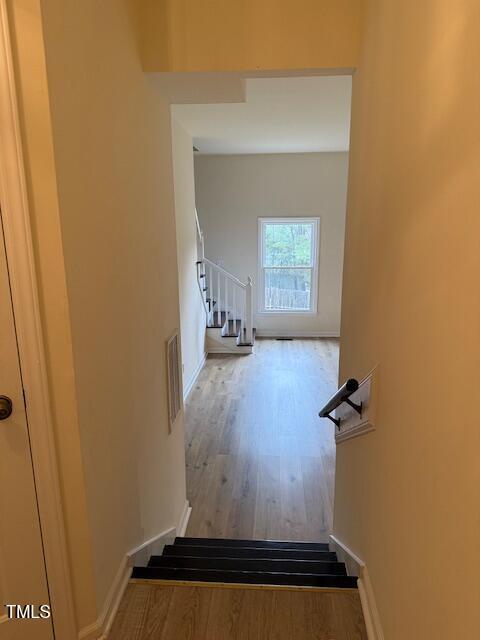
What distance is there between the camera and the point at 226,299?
25.4 feet

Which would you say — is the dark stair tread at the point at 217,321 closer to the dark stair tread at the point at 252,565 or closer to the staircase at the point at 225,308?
the staircase at the point at 225,308

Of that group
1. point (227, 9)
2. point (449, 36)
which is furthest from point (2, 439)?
point (227, 9)

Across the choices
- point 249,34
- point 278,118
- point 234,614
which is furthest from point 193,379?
point 249,34

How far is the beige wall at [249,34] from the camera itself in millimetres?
2037

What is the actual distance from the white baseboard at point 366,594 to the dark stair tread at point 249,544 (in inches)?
28.8

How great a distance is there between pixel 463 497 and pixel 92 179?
1449mm

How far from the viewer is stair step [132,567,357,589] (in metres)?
1.96

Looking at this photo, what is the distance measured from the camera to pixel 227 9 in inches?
80.8

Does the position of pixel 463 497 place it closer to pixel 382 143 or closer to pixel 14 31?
pixel 382 143

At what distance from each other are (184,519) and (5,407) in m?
2.27

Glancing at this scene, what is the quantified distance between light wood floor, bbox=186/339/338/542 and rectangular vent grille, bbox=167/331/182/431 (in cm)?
100

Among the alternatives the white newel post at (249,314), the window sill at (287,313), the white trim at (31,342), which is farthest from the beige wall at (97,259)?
the window sill at (287,313)

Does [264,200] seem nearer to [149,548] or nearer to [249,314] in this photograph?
[249,314]

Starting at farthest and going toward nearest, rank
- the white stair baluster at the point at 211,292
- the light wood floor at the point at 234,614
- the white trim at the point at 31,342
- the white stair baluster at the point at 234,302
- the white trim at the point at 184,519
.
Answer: the white stair baluster at the point at 234,302 → the white stair baluster at the point at 211,292 → the white trim at the point at 184,519 → the light wood floor at the point at 234,614 → the white trim at the point at 31,342
